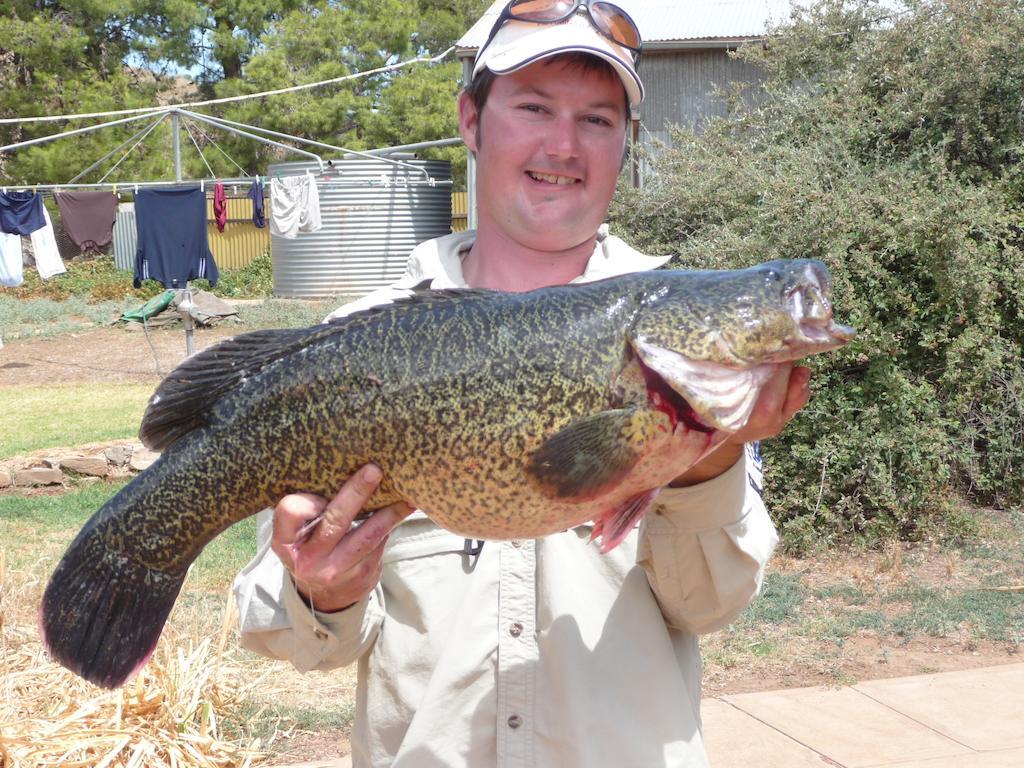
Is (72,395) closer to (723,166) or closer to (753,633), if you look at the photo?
(723,166)

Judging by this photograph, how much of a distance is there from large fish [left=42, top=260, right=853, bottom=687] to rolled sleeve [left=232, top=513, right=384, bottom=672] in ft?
0.99

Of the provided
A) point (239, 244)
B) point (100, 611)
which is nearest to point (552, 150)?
point (100, 611)

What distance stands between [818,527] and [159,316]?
16.4 meters

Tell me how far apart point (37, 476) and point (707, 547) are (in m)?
9.20

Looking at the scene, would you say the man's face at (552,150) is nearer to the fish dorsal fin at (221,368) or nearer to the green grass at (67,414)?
the fish dorsal fin at (221,368)

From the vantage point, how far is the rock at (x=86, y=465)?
33.1 ft

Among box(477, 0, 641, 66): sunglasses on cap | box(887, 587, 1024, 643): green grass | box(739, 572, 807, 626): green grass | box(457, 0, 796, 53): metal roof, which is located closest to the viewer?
box(477, 0, 641, 66): sunglasses on cap

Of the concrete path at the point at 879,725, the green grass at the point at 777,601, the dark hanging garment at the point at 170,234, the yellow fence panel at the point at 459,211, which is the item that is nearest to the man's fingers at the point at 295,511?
the concrete path at the point at 879,725

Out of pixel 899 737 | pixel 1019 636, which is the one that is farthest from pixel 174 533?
pixel 1019 636

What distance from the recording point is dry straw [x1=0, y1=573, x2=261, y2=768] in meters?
3.99

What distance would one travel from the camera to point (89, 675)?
200 centimetres

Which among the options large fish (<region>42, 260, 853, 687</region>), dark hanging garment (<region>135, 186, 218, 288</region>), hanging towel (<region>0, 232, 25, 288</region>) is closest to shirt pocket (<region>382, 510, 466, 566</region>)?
large fish (<region>42, 260, 853, 687</region>)

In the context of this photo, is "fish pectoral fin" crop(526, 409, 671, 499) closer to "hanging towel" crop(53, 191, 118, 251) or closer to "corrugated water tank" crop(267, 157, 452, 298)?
"hanging towel" crop(53, 191, 118, 251)

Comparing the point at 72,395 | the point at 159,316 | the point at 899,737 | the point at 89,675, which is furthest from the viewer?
the point at 159,316
